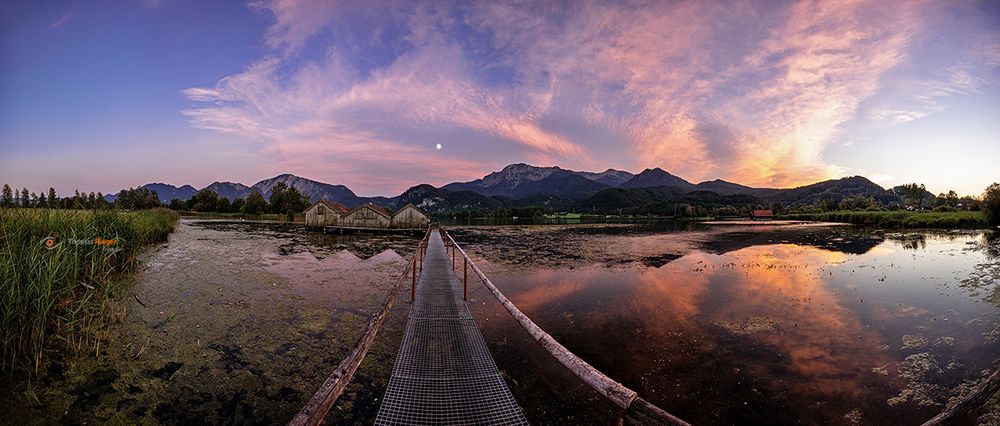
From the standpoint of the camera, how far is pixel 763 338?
7852 mm

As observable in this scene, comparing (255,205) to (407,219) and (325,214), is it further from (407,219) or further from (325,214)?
(407,219)

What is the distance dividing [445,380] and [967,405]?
5.62m

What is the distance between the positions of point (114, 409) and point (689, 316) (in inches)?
451

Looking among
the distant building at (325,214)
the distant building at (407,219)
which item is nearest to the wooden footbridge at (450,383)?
the distant building at (407,219)

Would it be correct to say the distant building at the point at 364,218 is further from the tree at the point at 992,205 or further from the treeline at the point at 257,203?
the tree at the point at 992,205

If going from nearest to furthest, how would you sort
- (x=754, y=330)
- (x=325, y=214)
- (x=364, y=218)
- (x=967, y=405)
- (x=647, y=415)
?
1. (x=647, y=415)
2. (x=967, y=405)
3. (x=754, y=330)
4. (x=364, y=218)
5. (x=325, y=214)

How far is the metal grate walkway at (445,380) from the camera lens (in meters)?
4.30

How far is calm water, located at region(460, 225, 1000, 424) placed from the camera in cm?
517

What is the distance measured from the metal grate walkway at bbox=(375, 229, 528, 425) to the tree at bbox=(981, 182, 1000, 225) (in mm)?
62390

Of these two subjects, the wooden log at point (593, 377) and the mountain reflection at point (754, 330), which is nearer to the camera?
the wooden log at point (593, 377)

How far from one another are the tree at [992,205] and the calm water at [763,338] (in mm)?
39671

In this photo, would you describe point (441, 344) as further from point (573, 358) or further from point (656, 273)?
point (656, 273)

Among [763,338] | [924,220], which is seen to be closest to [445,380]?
[763,338]

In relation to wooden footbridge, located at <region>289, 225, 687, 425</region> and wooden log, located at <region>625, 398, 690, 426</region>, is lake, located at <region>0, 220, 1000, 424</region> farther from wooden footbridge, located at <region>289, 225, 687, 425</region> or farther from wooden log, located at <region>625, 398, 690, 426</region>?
wooden log, located at <region>625, 398, 690, 426</region>
